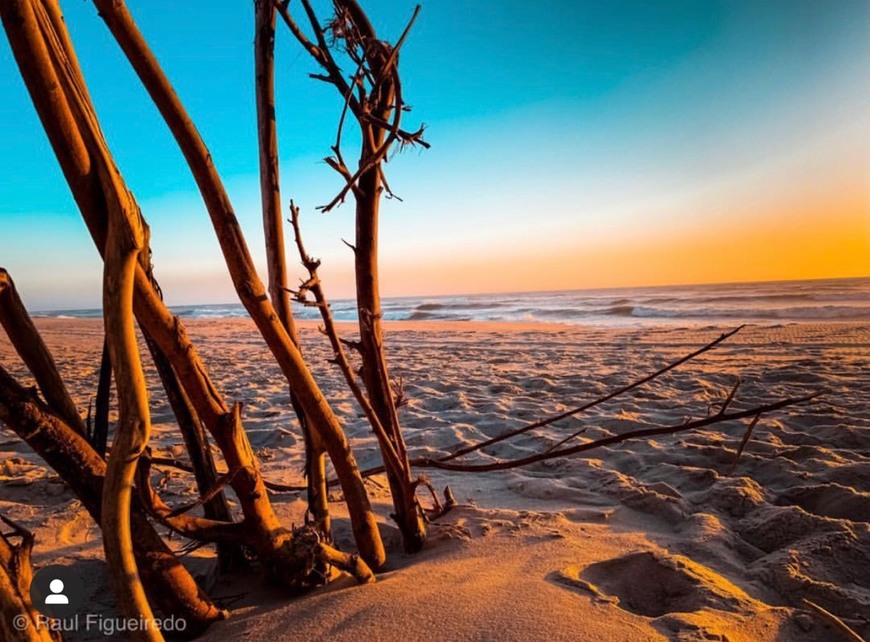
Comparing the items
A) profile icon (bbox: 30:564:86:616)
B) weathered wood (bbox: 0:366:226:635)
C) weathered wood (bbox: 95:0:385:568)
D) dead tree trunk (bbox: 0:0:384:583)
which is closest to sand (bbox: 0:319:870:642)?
profile icon (bbox: 30:564:86:616)

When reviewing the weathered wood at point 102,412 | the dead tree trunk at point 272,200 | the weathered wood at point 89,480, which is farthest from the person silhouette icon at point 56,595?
the dead tree trunk at point 272,200

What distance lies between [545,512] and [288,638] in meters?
1.41

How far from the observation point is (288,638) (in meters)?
1.22

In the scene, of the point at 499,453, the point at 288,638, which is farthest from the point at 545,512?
the point at 288,638

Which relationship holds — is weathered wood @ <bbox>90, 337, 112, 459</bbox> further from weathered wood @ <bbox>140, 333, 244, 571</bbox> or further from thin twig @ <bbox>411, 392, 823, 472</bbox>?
thin twig @ <bbox>411, 392, 823, 472</bbox>

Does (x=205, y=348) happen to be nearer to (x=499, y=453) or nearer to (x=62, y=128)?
(x=499, y=453)

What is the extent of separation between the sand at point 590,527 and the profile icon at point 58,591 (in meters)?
0.04

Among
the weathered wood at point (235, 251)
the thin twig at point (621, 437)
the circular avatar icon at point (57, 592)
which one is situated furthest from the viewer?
the circular avatar icon at point (57, 592)

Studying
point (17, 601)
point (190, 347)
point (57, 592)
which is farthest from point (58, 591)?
point (190, 347)

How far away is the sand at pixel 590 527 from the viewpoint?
1.30 metres

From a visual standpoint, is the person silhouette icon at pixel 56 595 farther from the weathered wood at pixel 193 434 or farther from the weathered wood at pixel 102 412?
the weathered wood at pixel 102 412

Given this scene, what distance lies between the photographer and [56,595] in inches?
64.2

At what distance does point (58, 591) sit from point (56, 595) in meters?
0.02

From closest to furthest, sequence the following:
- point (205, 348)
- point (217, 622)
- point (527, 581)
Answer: point (217, 622) → point (527, 581) → point (205, 348)
